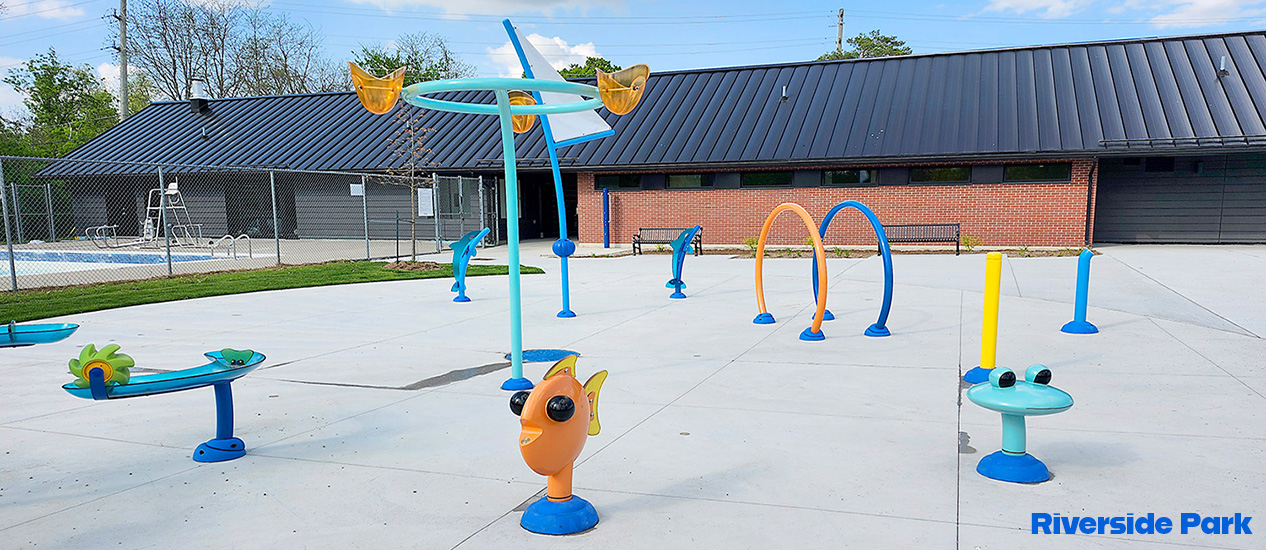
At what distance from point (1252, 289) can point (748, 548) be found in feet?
37.8

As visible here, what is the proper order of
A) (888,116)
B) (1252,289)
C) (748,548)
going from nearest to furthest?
(748,548) < (1252,289) < (888,116)

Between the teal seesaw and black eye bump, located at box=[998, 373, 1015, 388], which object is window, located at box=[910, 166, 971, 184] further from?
the teal seesaw

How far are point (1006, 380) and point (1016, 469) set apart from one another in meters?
0.47

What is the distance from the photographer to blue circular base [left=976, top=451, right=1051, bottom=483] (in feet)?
12.4

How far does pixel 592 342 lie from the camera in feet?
25.1

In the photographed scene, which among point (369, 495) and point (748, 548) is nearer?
point (748, 548)

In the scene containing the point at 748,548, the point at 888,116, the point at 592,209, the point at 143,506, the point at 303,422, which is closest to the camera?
the point at 748,548

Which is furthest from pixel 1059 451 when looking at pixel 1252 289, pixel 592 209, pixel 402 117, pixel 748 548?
pixel 402 117

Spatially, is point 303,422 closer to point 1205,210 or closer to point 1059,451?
point 1059,451

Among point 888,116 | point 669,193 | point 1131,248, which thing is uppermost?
point 888,116

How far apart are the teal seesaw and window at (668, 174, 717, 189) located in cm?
1846

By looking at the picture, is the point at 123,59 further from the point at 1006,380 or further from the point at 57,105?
the point at 1006,380

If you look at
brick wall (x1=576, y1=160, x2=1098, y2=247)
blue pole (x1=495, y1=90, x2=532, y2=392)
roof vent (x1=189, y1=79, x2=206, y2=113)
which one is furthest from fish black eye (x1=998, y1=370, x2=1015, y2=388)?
roof vent (x1=189, y1=79, x2=206, y2=113)

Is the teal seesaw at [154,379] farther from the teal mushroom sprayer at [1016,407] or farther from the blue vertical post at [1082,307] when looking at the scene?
the blue vertical post at [1082,307]
